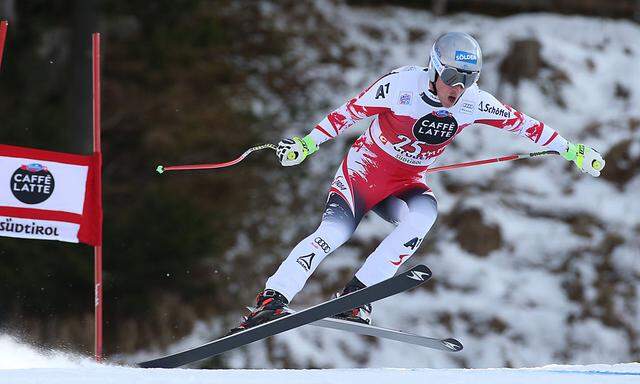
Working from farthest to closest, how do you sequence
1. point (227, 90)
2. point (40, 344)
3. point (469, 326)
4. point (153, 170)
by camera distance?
point (227, 90) < point (153, 170) < point (469, 326) < point (40, 344)

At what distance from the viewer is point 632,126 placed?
1320cm

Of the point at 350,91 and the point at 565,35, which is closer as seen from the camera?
the point at 350,91

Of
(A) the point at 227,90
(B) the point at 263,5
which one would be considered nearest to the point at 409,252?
(A) the point at 227,90

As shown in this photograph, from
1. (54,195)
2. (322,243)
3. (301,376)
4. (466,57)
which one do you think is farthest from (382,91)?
(54,195)

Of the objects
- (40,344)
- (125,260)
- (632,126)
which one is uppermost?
(632,126)

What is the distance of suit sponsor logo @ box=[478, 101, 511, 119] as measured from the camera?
599 cm

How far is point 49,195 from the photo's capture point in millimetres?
6562

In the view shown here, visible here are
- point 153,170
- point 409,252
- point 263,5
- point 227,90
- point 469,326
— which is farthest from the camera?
point 263,5

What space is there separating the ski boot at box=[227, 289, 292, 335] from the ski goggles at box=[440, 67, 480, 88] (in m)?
1.48

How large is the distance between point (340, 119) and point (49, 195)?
191 centimetres

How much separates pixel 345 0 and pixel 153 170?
4354 mm

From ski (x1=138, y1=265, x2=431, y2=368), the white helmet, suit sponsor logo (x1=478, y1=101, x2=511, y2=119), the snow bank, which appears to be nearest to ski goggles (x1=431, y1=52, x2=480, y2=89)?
the white helmet

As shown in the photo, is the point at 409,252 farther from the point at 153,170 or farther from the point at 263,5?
the point at 263,5

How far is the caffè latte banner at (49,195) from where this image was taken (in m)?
6.47
